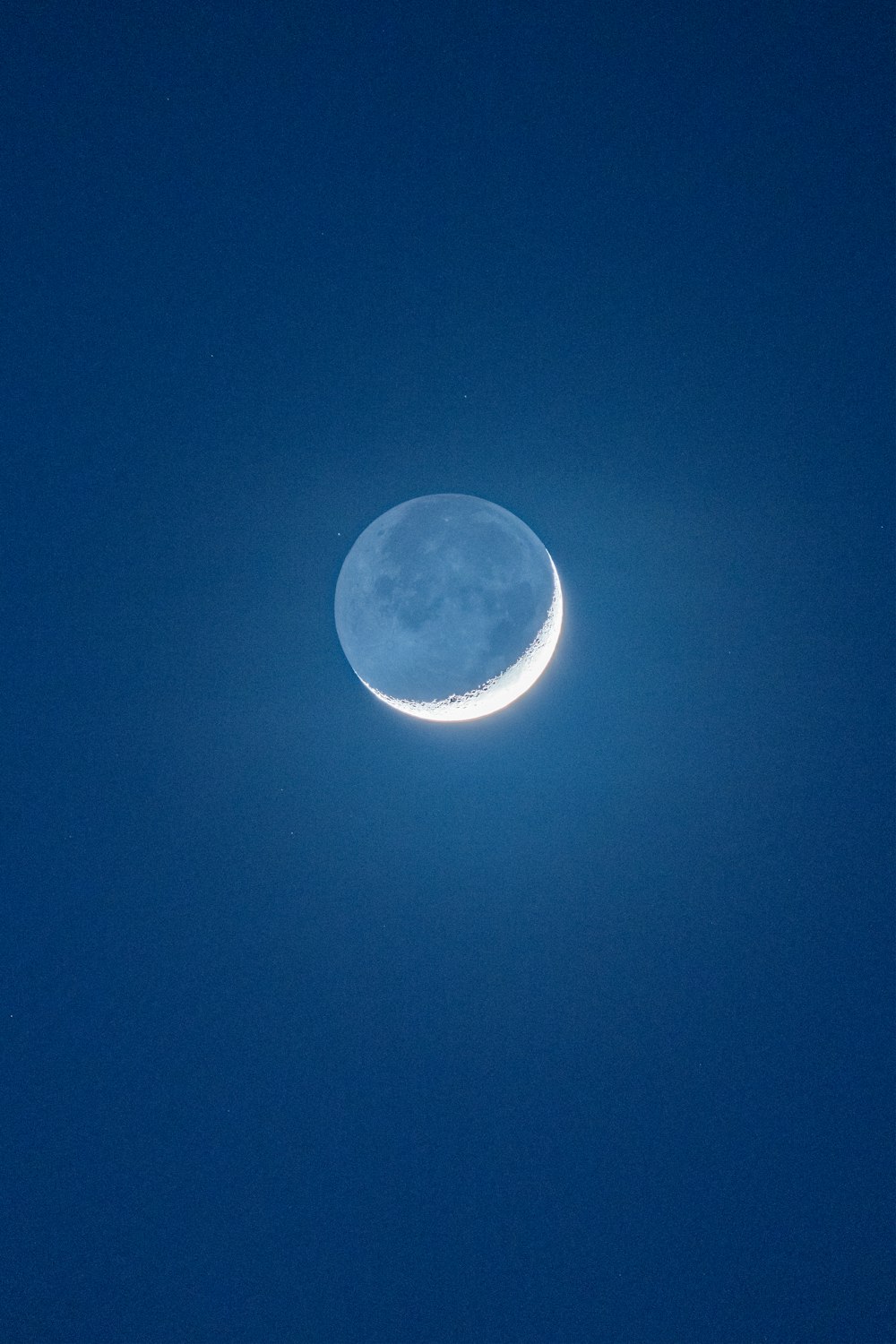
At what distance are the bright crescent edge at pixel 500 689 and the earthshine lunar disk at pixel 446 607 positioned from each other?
0.01m

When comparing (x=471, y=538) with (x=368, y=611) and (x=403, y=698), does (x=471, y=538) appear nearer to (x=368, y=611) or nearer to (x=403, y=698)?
(x=368, y=611)

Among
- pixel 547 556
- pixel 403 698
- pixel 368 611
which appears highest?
pixel 547 556

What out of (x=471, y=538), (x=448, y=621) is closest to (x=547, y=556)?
(x=471, y=538)

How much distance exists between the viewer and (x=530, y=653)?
197 inches

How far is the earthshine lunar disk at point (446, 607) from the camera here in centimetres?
484

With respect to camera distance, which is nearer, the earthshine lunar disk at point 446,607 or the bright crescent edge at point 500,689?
the earthshine lunar disk at point 446,607

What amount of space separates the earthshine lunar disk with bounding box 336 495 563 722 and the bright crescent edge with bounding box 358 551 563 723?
10 millimetres

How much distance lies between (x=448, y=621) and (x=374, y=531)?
95cm

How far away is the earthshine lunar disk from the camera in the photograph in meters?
4.84

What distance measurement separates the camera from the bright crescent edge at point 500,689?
4.96 m

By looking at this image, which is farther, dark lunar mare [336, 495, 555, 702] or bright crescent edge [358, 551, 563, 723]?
bright crescent edge [358, 551, 563, 723]

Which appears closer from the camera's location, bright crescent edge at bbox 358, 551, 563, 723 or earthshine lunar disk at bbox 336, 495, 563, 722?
earthshine lunar disk at bbox 336, 495, 563, 722

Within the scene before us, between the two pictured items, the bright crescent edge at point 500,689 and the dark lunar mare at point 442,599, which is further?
the bright crescent edge at point 500,689

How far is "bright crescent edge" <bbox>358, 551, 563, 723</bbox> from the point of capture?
4961 millimetres
